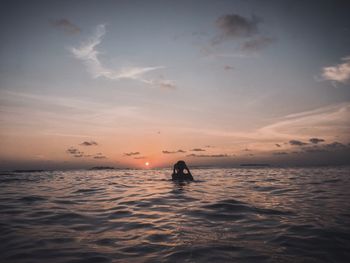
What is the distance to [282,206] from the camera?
1156cm

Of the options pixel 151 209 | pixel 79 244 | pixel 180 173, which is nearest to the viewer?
pixel 79 244

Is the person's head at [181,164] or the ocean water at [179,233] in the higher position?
the person's head at [181,164]

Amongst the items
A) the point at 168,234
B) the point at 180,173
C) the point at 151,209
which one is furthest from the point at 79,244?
the point at 180,173

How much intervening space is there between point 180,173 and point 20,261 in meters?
21.9

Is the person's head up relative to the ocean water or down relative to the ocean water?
up

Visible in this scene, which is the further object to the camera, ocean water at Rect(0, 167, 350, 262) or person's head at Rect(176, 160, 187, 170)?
person's head at Rect(176, 160, 187, 170)

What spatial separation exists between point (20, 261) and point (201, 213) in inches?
263

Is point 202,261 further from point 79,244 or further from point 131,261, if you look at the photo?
point 79,244

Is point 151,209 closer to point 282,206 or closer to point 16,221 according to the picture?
point 16,221

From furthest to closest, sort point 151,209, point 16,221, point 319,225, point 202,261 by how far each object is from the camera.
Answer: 1. point 151,209
2. point 16,221
3. point 319,225
4. point 202,261

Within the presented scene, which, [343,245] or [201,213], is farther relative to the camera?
[201,213]

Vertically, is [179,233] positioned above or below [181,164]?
below

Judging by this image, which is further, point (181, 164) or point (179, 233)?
point (181, 164)

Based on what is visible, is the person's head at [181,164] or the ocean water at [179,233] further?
the person's head at [181,164]
